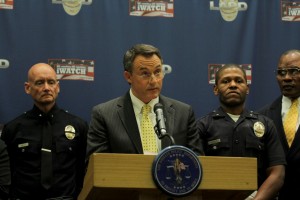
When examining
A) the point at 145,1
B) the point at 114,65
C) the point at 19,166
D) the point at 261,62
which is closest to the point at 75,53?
the point at 114,65

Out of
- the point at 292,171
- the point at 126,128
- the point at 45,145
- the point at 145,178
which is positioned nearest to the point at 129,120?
the point at 126,128

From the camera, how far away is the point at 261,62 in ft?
14.4

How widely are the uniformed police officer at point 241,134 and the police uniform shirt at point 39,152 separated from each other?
3.09ft

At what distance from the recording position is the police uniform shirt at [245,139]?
3.38m

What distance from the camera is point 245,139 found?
341 centimetres

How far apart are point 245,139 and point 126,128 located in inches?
44.8

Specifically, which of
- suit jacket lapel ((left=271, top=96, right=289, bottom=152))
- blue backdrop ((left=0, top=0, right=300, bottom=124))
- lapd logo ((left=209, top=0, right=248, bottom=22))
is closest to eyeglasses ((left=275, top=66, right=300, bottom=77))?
suit jacket lapel ((left=271, top=96, right=289, bottom=152))

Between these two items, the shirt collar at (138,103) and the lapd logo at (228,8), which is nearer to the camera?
the shirt collar at (138,103)

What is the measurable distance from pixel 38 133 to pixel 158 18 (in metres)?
1.35

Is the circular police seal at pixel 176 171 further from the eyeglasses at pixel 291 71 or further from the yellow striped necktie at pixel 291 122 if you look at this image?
the eyeglasses at pixel 291 71

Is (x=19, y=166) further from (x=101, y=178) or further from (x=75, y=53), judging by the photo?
(x=101, y=178)

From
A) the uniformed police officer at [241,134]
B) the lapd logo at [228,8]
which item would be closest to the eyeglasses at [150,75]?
the uniformed police officer at [241,134]

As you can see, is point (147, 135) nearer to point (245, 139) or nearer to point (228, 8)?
point (245, 139)

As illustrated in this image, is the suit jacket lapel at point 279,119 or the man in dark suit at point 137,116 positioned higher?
the man in dark suit at point 137,116
